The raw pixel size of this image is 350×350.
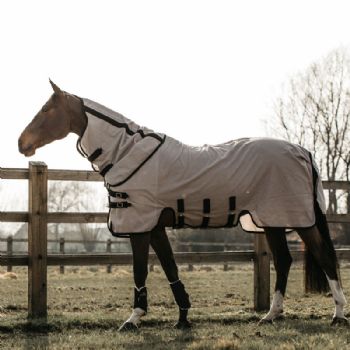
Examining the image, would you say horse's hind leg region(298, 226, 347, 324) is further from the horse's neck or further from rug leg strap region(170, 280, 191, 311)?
the horse's neck

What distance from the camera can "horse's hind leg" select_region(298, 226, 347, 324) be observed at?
5691 mm

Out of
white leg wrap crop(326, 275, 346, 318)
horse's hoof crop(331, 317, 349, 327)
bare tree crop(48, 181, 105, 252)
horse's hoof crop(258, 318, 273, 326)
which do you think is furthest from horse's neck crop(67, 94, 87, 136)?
bare tree crop(48, 181, 105, 252)

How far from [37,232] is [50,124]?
1360mm

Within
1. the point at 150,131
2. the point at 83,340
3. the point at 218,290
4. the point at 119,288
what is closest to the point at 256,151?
the point at 150,131

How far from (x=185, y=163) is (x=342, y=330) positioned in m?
1.95

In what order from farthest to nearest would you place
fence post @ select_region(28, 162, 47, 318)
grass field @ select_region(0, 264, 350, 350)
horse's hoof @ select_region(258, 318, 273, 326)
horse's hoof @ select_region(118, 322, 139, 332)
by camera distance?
1. fence post @ select_region(28, 162, 47, 318)
2. horse's hoof @ select_region(258, 318, 273, 326)
3. horse's hoof @ select_region(118, 322, 139, 332)
4. grass field @ select_region(0, 264, 350, 350)

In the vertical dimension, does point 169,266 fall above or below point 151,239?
below

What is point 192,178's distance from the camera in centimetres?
555

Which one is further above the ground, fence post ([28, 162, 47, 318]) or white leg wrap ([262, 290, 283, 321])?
fence post ([28, 162, 47, 318])

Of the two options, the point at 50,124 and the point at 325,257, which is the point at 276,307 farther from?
the point at 50,124

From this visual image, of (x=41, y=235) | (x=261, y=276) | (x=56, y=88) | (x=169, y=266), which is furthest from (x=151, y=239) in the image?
(x=261, y=276)

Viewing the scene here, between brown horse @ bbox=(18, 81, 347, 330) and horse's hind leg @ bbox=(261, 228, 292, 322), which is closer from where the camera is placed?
brown horse @ bbox=(18, 81, 347, 330)

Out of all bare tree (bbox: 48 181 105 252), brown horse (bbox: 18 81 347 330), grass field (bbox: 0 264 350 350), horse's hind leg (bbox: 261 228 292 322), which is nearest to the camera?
grass field (bbox: 0 264 350 350)

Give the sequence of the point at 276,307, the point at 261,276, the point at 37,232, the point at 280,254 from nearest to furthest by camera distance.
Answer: the point at 276,307 → the point at 280,254 → the point at 37,232 → the point at 261,276
